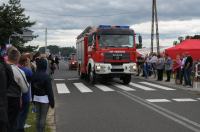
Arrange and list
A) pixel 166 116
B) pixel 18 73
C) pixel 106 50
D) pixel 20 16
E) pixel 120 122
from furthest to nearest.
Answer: pixel 20 16, pixel 106 50, pixel 166 116, pixel 120 122, pixel 18 73

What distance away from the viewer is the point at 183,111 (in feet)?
44.8

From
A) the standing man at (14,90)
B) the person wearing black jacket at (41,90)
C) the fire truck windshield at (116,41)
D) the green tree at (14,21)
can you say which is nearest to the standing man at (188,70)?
the fire truck windshield at (116,41)

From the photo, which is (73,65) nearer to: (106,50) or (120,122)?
(106,50)

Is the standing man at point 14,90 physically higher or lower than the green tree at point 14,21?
lower

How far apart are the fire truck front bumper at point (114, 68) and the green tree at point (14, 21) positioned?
24.3 m

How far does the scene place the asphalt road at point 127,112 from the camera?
10.6 m

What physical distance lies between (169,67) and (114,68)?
16.0ft

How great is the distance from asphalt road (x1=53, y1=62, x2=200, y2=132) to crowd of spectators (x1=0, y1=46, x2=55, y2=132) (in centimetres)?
182

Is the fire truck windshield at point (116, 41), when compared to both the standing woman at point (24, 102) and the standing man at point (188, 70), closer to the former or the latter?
the standing man at point (188, 70)

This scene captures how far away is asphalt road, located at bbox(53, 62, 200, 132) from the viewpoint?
10625 mm

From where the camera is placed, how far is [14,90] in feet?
23.0

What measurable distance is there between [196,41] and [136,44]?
1221 centimetres

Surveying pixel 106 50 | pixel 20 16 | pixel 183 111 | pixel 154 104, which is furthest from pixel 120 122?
pixel 20 16

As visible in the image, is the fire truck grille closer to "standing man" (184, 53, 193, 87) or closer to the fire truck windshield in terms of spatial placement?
the fire truck windshield
